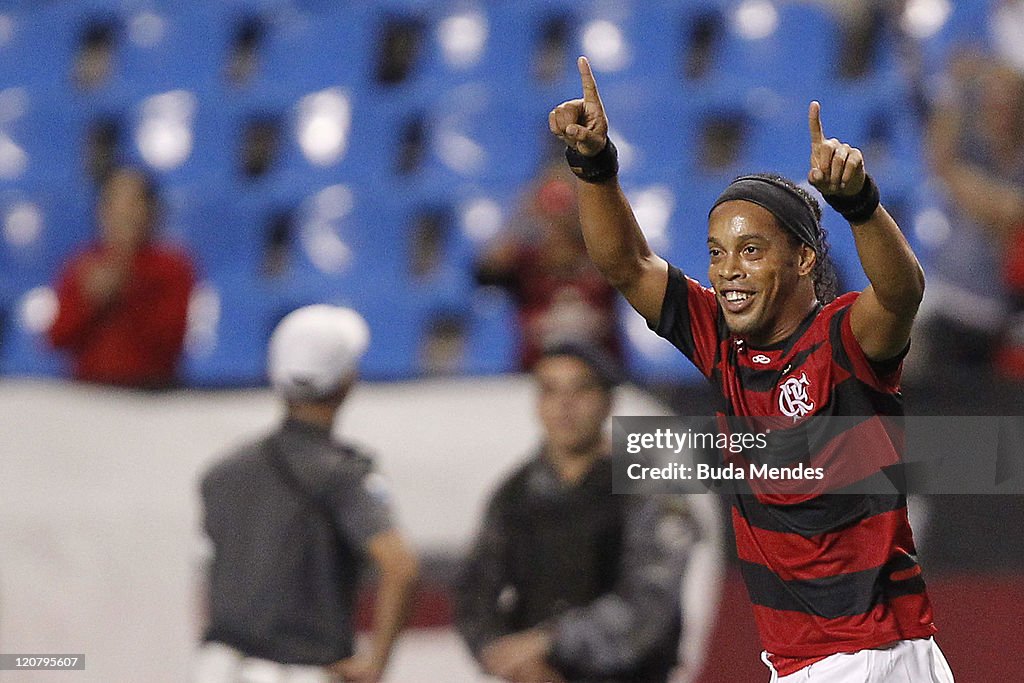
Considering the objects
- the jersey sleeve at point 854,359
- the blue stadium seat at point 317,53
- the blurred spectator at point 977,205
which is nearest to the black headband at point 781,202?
the jersey sleeve at point 854,359

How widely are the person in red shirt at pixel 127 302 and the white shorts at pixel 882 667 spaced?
113 inches

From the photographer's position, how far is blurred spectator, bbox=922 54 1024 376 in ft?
14.3

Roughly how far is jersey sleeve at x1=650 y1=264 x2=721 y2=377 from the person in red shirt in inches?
104

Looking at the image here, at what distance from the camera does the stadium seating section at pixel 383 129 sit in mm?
5586

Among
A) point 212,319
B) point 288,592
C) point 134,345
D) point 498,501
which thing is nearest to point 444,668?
point 498,501

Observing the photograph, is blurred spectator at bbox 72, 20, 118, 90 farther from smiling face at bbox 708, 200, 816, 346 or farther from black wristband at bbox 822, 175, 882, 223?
black wristband at bbox 822, 175, 882, 223

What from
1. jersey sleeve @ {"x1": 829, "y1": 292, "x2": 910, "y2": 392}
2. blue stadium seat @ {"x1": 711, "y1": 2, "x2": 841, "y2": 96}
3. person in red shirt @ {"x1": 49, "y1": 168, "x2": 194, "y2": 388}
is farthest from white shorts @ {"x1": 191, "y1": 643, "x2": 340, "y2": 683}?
blue stadium seat @ {"x1": 711, "y1": 2, "x2": 841, "y2": 96}

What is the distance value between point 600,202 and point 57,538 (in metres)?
2.65

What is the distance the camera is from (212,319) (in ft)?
19.0

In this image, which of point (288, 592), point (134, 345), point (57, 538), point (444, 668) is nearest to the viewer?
point (288, 592)

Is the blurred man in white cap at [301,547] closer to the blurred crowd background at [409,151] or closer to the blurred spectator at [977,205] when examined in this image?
the blurred crowd background at [409,151]

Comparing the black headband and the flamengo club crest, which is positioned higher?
the black headband

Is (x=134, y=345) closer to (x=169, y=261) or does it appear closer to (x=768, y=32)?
(x=169, y=261)

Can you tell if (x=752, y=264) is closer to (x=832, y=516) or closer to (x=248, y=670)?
(x=832, y=516)
